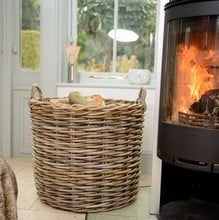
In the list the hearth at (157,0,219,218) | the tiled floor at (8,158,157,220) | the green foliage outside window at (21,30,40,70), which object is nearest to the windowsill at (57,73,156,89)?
the green foliage outside window at (21,30,40,70)

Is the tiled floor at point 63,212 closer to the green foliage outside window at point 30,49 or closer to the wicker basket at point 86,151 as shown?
the wicker basket at point 86,151

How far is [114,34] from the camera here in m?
2.55

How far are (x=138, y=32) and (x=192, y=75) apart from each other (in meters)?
1.22

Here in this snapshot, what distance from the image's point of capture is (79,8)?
101 inches

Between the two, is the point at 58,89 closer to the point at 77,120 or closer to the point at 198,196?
the point at 77,120

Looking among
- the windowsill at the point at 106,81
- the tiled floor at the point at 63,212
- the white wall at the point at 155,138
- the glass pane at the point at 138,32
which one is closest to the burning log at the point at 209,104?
the white wall at the point at 155,138

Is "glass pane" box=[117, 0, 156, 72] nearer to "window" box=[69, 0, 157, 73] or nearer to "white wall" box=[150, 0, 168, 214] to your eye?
"window" box=[69, 0, 157, 73]

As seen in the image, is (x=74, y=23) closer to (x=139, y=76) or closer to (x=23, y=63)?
(x=23, y=63)

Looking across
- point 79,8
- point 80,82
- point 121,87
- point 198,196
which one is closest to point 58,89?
point 80,82

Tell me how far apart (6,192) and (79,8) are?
1771mm

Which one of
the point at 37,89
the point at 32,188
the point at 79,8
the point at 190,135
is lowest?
the point at 32,188

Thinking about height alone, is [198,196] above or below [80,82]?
below

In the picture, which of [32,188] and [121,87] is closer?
[32,188]

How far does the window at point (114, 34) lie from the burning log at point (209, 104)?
47.9 inches
